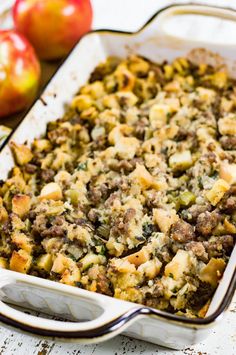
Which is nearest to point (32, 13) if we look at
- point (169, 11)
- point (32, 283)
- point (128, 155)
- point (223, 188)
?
point (169, 11)

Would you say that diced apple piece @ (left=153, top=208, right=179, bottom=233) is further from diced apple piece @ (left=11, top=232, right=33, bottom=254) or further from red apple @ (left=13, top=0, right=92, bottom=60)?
red apple @ (left=13, top=0, right=92, bottom=60)

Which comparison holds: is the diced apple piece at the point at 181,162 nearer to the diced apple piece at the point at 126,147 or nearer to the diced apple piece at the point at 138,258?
the diced apple piece at the point at 126,147

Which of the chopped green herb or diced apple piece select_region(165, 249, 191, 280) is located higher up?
the chopped green herb

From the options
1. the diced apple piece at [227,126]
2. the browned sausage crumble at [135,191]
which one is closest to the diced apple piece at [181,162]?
the browned sausage crumble at [135,191]

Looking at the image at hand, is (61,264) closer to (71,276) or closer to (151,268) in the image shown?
(71,276)

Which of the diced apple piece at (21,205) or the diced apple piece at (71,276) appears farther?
the diced apple piece at (21,205)

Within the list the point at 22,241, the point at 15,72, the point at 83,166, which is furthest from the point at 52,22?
the point at 22,241

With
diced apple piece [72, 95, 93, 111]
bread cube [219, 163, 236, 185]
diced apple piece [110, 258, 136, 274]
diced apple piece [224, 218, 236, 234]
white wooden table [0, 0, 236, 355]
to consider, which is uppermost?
diced apple piece [72, 95, 93, 111]

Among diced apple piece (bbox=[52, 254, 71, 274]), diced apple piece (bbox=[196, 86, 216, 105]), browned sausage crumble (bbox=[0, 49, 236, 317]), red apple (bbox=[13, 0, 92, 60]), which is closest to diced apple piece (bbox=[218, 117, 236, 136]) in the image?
browned sausage crumble (bbox=[0, 49, 236, 317])
